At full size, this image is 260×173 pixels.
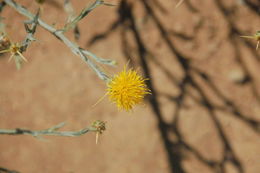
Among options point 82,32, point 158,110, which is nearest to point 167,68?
point 158,110

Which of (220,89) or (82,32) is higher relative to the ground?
(82,32)

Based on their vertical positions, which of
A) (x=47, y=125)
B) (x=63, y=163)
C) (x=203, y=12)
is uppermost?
(x=203, y=12)

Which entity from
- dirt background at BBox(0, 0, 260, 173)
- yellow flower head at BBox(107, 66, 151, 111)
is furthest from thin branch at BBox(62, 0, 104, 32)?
dirt background at BBox(0, 0, 260, 173)

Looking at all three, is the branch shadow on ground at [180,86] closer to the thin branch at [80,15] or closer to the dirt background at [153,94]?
the dirt background at [153,94]

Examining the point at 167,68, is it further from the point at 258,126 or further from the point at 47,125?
the point at 47,125

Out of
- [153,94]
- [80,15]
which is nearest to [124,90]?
[80,15]

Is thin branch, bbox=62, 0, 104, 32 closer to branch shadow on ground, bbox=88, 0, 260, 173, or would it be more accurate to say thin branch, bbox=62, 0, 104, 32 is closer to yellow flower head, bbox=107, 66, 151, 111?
yellow flower head, bbox=107, 66, 151, 111

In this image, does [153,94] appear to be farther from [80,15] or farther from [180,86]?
[80,15]
